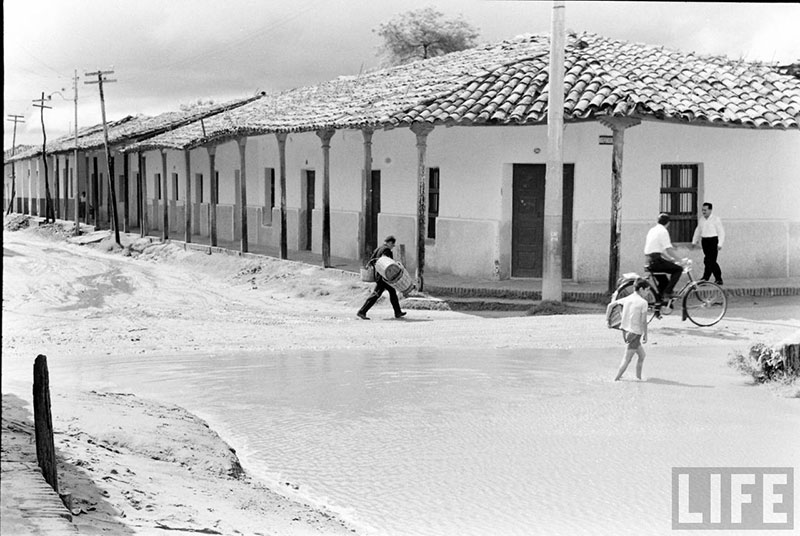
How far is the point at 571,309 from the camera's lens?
14.9 metres

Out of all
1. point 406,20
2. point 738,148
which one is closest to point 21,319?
point 738,148

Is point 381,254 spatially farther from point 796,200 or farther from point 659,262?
point 796,200

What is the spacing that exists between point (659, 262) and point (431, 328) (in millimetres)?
3236

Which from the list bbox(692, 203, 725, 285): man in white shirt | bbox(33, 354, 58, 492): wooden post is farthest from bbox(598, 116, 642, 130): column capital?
bbox(33, 354, 58, 492): wooden post

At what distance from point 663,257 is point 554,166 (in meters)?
2.68

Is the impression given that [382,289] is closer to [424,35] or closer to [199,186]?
[199,186]

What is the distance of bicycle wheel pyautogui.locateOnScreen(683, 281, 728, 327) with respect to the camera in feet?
43.5

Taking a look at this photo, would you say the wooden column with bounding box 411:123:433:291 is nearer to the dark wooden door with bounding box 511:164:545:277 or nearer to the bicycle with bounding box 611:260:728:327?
the dark wooden door with bounding box 511:164:545:277

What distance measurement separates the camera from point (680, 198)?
17125mm

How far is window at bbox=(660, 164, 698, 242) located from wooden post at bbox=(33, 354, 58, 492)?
13507 mm

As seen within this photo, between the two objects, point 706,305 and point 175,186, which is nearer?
point 706,305

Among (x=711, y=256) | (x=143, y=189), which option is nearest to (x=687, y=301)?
(x=711, y=256)

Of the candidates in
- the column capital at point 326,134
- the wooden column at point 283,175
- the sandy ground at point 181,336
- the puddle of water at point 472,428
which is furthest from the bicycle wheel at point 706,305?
the wooden column at point 283,175

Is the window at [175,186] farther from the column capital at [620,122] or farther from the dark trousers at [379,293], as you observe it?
the column capital at [620,122]
